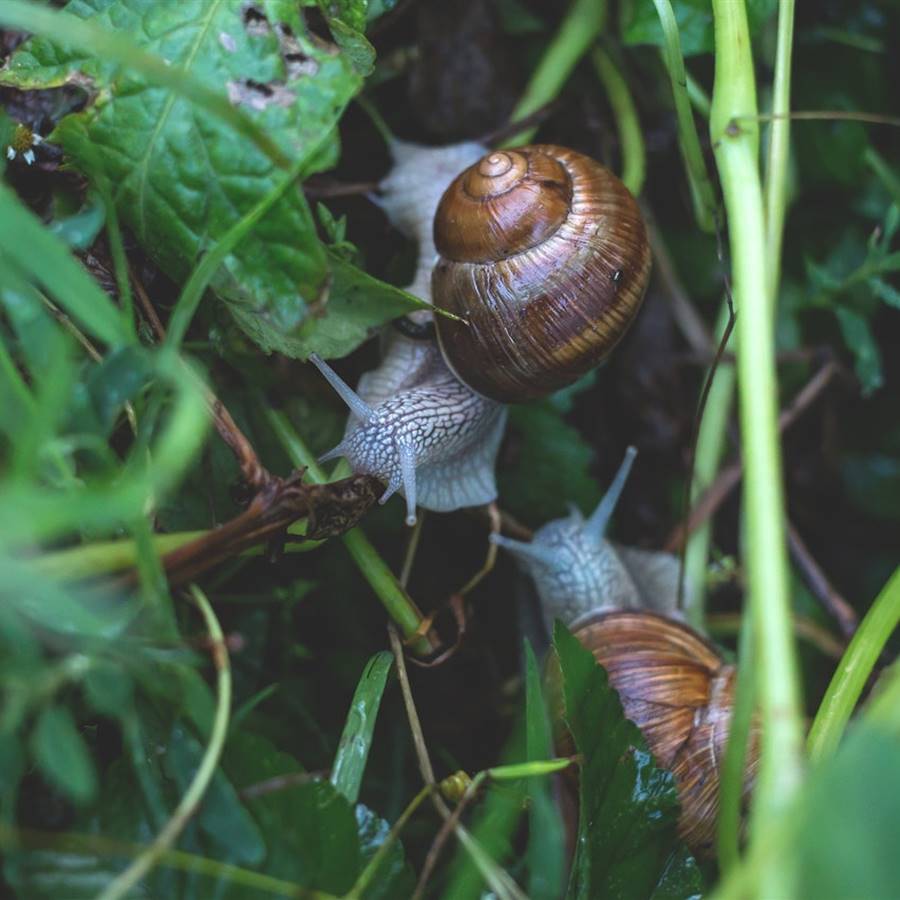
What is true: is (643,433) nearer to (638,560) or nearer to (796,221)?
(638,560)

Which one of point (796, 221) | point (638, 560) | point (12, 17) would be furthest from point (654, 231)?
point (12, 17)

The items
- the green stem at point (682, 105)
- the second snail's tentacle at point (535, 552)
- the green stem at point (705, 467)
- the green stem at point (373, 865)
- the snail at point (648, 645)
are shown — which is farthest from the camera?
the green stem at point (705, 467)

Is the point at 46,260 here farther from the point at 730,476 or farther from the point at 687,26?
the point at 730,476

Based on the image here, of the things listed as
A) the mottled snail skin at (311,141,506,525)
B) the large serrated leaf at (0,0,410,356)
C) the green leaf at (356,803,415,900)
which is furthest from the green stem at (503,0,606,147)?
the green leaf at (356,803,415,900)

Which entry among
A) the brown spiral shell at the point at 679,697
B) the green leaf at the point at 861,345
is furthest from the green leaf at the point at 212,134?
the green leaf at the point at 861,345

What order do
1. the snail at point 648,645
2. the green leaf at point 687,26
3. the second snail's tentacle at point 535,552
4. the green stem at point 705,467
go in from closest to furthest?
the snail at point 648,645, the green leaf at point 687,26, the second snail's tentacle at point 535,552, the green stem at point 705,467

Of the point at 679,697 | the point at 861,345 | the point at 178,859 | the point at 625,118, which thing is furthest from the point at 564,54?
the point at 178,859

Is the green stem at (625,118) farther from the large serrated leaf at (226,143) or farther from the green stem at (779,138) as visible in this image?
the large serrated leaf at (226,143)
